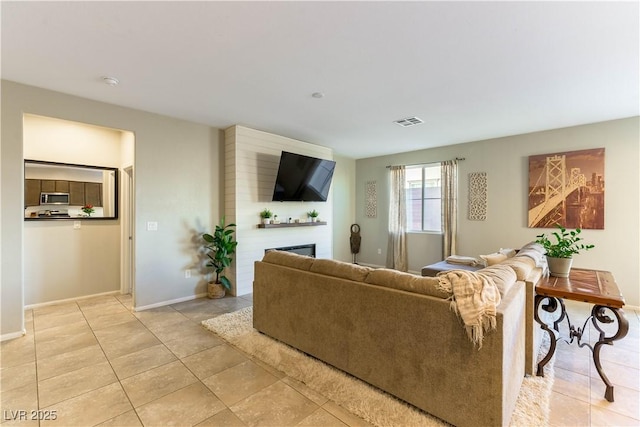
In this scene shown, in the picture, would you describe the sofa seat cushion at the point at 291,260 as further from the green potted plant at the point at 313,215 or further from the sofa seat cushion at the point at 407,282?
the green potted plant at the point at 313,215

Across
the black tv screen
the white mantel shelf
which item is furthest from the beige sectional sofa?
the black tv screen

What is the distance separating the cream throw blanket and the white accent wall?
11.2 ft

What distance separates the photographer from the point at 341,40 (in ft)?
7.06

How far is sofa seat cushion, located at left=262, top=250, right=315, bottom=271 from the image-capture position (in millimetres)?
2568

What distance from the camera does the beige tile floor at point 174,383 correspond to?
1811 mm

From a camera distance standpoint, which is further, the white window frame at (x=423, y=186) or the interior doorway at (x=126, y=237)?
the white window frame at (x=423, y=186)

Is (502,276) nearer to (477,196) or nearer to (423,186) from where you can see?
(477,196)

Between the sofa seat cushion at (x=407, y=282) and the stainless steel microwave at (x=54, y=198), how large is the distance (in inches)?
177

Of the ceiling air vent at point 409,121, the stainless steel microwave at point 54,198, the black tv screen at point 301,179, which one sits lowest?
the stainless steel microwave at point 54,198

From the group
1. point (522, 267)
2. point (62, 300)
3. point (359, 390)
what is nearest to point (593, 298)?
point (522, 267)

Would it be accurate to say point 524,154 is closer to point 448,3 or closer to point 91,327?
point 448,3

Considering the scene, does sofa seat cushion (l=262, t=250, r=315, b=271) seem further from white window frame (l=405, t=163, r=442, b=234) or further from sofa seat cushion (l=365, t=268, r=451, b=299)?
white window frame (l=405, t=163, r=442, b=234)

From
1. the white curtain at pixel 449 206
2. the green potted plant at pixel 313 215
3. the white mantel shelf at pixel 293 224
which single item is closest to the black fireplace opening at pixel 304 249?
the white mantel shelf at pixel 293 224

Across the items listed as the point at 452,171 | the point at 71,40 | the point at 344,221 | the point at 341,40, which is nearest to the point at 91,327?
the point at 71,40
